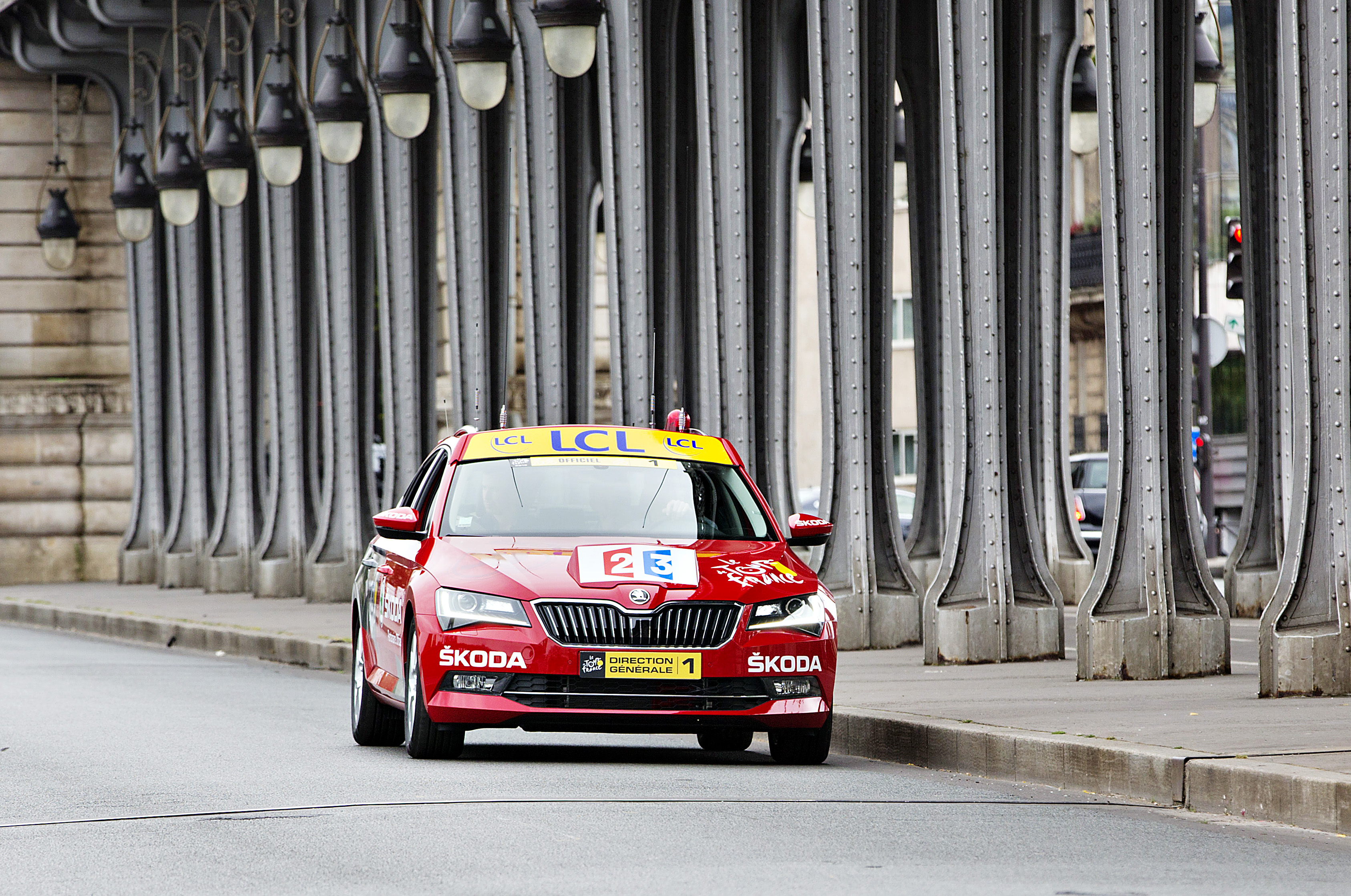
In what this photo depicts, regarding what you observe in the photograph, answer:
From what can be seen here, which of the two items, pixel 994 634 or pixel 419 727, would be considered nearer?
pixel 419 727

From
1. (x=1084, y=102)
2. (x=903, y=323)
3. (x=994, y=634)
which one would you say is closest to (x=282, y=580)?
(x=1084, y=102)

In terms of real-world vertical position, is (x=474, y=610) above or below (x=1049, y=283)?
below

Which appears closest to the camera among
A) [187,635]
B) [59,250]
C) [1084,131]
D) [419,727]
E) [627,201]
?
[419,727]

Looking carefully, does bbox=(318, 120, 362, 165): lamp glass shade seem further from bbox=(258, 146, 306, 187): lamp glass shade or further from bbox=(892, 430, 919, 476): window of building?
bbox=(892, 430, 919, 476): window of building

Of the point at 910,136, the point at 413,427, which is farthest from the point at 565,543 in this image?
the point at 413,427

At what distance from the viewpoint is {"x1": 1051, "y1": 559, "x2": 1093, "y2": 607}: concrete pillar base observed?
79.0 ft

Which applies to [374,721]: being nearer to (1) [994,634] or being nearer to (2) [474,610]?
(2) [474,610]

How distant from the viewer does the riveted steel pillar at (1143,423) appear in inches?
566

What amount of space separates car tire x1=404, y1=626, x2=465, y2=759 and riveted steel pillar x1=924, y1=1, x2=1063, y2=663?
5.83 meters

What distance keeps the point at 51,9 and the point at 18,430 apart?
22.6ft

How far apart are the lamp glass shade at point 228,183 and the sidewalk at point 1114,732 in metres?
10.3

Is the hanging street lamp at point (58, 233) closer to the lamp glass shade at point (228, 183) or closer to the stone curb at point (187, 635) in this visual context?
the stone curb at point (187, 635)

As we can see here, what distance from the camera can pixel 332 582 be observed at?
92.8 feet

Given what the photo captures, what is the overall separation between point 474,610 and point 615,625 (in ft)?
2.12
